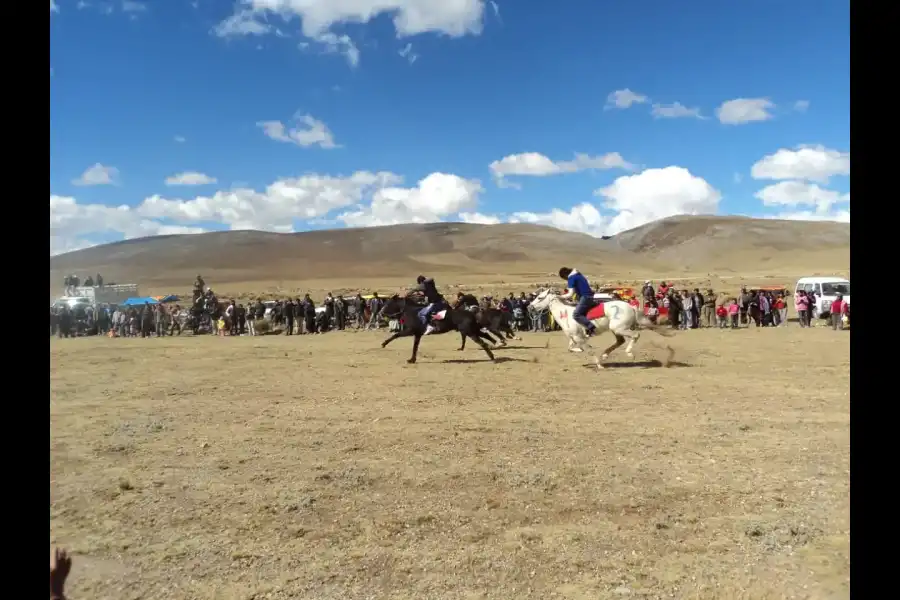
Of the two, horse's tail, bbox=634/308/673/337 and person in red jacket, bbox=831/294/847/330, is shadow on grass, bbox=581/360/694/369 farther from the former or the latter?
person in red jacket, bbox=831/294/847/330

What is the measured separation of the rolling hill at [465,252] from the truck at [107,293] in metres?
48.7

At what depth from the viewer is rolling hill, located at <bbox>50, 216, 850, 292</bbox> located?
359 ft

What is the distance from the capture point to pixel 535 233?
172500 mm

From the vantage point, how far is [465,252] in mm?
157500

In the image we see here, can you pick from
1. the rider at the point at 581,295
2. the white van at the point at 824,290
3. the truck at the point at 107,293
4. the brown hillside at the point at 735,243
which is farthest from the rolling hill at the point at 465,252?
the rider at the point at 581,295

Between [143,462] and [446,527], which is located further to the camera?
[143,462]

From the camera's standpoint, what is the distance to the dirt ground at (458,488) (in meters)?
4.46

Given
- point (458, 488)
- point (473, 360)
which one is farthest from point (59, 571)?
point (473, 360)

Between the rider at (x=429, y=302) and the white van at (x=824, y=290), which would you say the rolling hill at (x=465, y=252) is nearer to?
the white van at (x=824, y=290)

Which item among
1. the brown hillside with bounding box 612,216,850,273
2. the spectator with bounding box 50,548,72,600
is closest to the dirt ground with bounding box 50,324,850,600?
the spectator with bounding box 50,548,72,600
